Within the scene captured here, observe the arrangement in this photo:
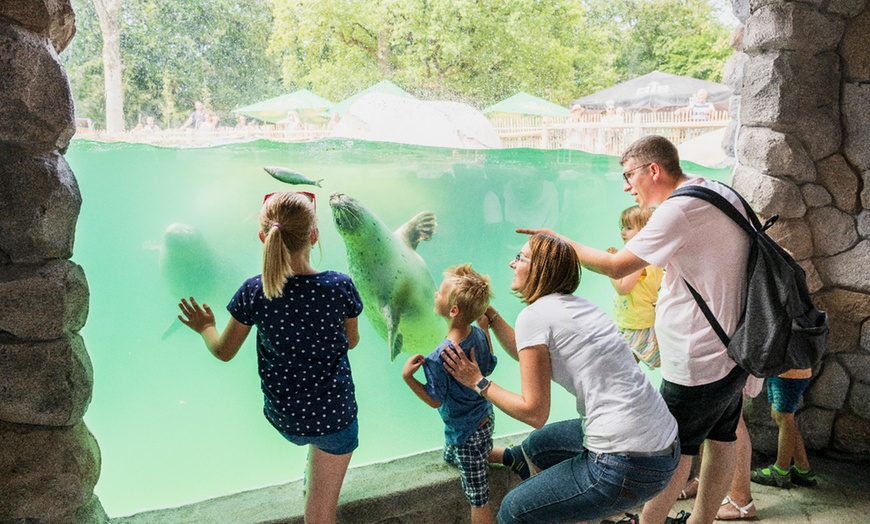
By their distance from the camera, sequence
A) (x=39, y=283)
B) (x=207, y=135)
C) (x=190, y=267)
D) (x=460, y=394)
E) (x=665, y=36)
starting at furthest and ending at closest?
1. (x=665, y=36)
2. (x=190, y=267)
3. (x=207, y=135)
4. (x=460, y=394)
5. (x=39, y=283)

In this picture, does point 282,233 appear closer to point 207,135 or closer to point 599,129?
point 207,135

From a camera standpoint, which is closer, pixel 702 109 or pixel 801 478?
pixel 801 478

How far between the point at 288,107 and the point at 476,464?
1569 mm

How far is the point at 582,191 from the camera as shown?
12.1ft

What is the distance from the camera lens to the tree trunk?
A: 2.47 m

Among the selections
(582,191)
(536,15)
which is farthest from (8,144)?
(582,191)

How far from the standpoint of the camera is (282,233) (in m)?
1.98

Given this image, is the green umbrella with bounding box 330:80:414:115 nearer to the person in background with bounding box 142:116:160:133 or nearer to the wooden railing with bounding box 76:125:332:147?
→ the wooden railing with bounding box 76:125:332:147

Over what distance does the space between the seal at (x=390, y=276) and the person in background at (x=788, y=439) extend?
1.58 metres

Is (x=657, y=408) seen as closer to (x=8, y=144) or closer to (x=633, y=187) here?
(x=633, y=187)

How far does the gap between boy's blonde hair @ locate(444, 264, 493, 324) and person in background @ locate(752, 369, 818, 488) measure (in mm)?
1631

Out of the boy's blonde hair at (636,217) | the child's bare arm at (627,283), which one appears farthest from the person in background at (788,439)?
the boy's blonde hair at (636,217)

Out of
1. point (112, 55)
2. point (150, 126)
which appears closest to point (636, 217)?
point (150, 126)

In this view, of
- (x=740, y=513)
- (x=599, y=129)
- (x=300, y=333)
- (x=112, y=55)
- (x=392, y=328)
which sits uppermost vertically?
(x=112, y=55)
